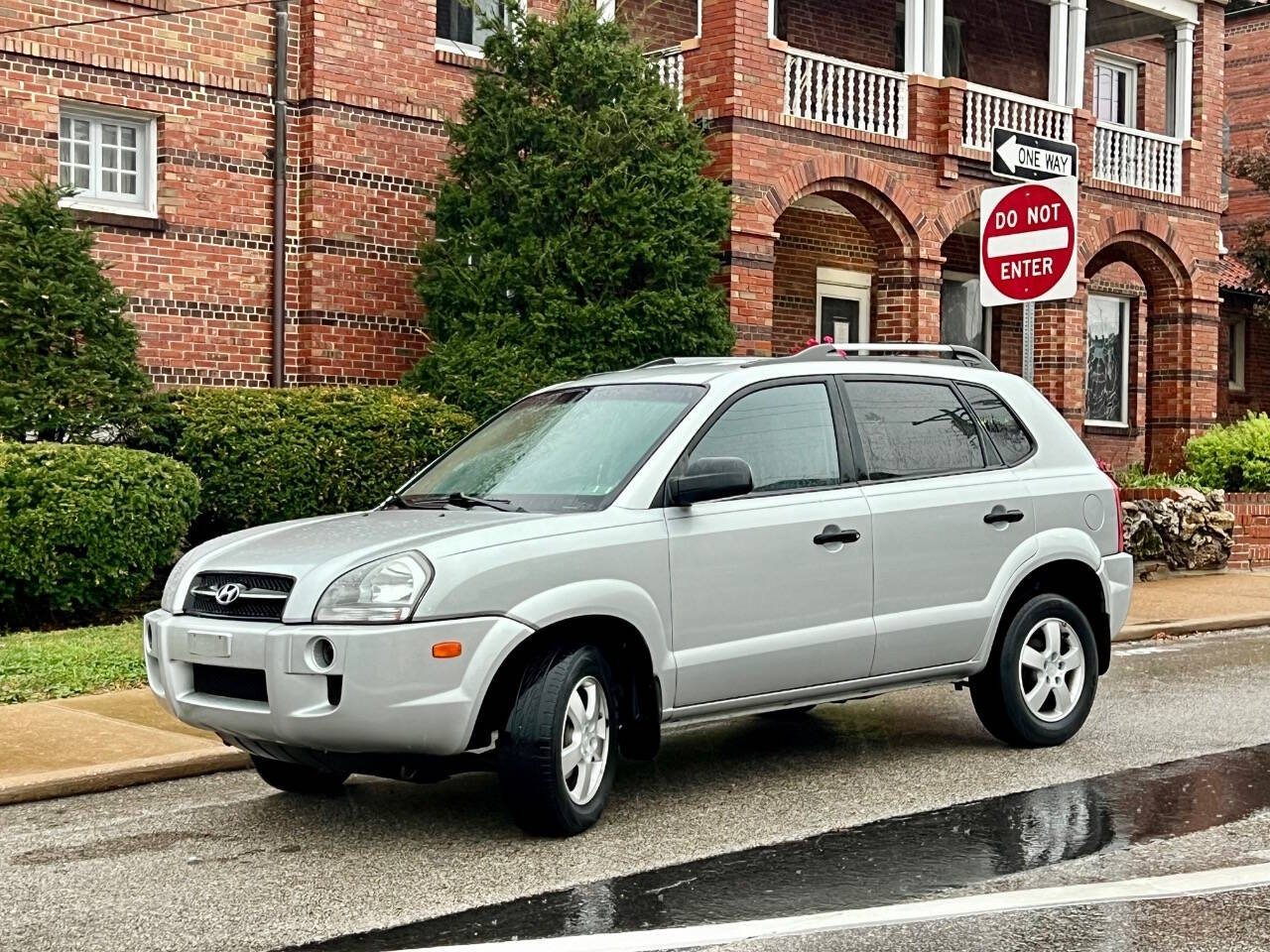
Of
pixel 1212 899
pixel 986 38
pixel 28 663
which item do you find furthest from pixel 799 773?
pixel 986 38

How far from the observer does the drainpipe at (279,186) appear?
53.4 feet

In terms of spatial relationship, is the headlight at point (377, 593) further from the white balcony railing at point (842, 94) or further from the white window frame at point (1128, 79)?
the white window frame at point (1128, 79)

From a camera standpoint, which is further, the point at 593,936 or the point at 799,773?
the point at 799,773

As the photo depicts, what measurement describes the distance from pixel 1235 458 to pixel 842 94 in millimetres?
6260

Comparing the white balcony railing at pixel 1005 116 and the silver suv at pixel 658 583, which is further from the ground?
the white balcony railing at pixel 1005 116

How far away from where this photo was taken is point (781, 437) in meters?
7.48

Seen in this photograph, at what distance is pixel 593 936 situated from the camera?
5148 mm

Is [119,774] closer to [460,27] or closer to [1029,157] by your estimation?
[1029,157]

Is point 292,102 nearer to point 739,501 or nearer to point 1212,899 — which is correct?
point 739,501

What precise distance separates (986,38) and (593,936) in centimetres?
2064

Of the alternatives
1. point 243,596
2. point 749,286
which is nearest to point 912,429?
point 243,596

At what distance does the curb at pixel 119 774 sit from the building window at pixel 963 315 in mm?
17598

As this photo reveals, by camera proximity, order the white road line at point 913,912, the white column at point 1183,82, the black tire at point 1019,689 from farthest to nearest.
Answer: the white column at point 1183,82, the black tire at point 1019,689, the white road line at point 913,912

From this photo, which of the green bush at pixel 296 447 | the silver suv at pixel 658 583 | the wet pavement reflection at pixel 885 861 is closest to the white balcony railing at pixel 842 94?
the green bush at pixel 296 447
